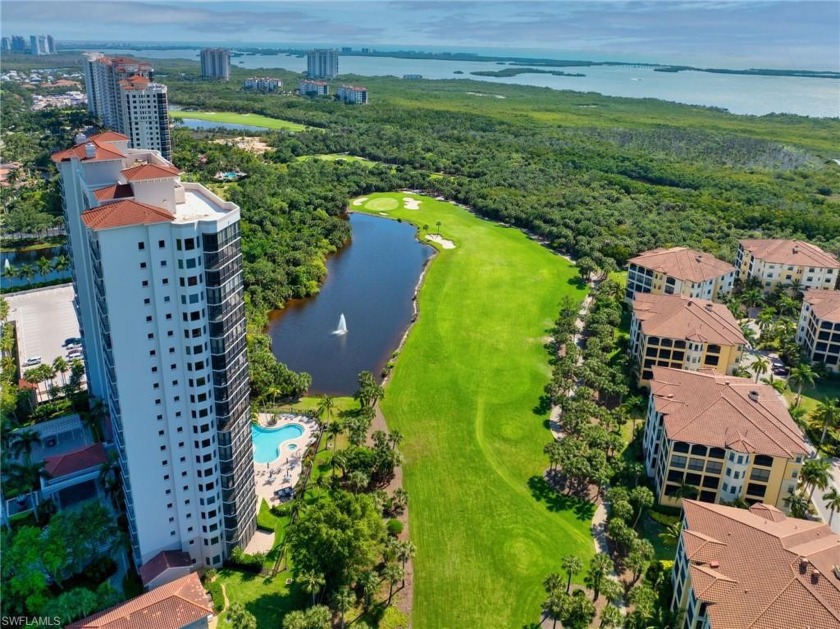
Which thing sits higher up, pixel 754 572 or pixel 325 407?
pixel 754 572

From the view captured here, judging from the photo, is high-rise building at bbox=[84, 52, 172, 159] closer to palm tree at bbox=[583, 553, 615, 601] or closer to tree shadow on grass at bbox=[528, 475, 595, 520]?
tree shadow on grass at bbox=[528, 475, 595, 520]

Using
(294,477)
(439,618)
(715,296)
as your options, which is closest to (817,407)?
(715,296)

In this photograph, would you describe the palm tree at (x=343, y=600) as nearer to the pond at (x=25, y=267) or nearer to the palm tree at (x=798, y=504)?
the palm tree at (x=798, y=504)

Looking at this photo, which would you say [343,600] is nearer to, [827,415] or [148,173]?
[148,173]

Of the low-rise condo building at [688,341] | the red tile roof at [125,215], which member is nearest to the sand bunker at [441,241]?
the low-rise condo building at [688,341]

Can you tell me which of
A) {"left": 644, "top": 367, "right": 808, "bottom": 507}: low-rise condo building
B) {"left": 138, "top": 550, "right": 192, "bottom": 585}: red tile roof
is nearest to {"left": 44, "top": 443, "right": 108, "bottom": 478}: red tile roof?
{"left": 138, "top": 550, "right": 192, "bottom": 585}: red tile roof

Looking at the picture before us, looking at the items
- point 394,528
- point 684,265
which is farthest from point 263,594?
point 684,265
